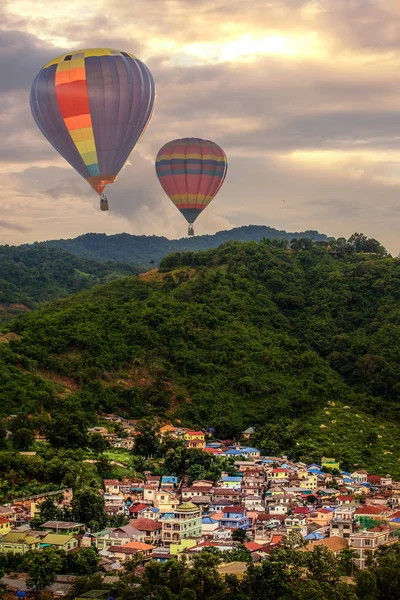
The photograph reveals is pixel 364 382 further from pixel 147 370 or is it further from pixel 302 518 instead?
pixel 302 518

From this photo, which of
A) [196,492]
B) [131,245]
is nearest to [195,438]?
[196,492]

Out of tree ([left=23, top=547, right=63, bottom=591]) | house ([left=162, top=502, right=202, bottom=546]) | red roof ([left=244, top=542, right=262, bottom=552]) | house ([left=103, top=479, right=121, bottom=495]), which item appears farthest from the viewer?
house ([left=103, top=479, right=121, bottom=495])

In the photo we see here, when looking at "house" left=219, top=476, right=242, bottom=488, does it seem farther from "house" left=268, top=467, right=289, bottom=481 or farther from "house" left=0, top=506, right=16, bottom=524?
"house" left=0, top=506, right=16, bottom=524

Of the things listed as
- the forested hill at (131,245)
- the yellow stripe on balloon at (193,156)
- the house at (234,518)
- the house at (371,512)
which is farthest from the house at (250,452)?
the forested hill at (131,245)

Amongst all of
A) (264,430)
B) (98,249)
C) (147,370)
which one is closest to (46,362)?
(147,370)

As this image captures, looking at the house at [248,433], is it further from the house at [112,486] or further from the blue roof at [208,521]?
the blue roof at [208,521]

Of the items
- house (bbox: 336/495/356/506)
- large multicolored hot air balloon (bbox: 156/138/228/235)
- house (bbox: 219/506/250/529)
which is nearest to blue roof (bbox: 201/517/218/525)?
house (bbox: 219/506/250/529)

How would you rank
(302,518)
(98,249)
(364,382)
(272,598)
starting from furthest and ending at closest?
(98,249) → (364,382) → (302,518) → (272,598)
